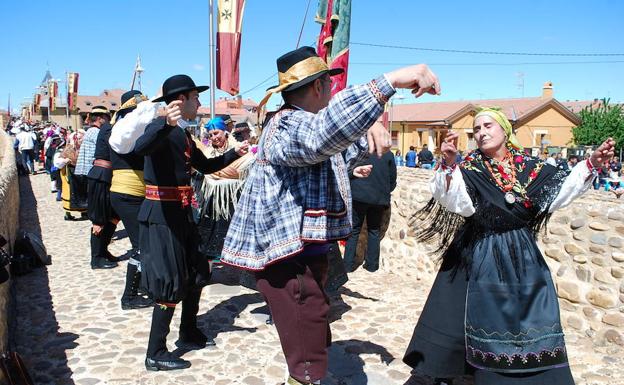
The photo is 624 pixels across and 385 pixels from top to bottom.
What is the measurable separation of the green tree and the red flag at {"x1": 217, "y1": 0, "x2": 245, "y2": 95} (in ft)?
137

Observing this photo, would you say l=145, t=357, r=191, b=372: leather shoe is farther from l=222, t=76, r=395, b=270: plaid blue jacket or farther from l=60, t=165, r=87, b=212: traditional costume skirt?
l=60, t=165, r=87, b=212: traditional costume skirt

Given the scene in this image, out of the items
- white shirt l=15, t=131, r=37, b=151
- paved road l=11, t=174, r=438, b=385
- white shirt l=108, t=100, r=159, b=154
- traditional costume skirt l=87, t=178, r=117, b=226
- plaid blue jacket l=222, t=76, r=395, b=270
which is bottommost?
paved road l=11, t=174, r=438, b=385

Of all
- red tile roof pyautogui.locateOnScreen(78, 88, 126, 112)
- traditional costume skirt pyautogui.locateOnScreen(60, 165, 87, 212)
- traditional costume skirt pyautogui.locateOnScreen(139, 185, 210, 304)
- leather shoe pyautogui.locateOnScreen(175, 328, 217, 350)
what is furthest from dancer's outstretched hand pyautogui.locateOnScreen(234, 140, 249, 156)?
red tile roof pyautogui.locateOnScreen(78, 88, 126, 112)

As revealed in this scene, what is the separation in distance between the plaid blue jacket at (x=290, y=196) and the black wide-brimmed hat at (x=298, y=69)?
0.39 feet

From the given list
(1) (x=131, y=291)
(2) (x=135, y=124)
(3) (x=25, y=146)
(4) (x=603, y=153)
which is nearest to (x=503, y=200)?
(4) (x=603, y=153)

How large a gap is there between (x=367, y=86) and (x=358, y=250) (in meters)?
5.75

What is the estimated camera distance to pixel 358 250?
7.25 metres

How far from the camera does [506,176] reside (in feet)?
9.52

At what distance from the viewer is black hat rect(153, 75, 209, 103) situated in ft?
10.9

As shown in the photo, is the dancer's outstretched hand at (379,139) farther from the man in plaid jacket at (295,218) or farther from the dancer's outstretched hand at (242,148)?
the dancer's outstretched hand at (242,148)

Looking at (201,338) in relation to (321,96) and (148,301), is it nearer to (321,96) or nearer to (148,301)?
(148,301)

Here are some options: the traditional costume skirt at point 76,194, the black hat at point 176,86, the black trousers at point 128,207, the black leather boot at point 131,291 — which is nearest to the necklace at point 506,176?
the black hat at point 176,86

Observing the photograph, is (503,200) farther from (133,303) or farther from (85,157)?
(85,157)

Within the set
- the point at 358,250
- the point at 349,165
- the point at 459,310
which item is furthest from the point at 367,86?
the point at 358,250
